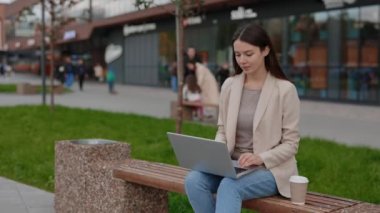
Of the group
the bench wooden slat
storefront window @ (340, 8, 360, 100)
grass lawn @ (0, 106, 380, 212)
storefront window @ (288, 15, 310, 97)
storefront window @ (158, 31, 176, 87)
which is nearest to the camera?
the bench wooden slat

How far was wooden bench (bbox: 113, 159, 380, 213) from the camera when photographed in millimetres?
3473

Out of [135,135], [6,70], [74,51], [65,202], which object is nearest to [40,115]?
[135,135]

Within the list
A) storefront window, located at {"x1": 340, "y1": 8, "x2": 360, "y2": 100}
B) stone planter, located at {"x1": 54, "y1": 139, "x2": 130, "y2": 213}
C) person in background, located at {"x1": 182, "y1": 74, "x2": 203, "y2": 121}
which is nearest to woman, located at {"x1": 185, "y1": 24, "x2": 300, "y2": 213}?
stone planter, located at {"x1": 54, "y1": 139, "x2": 130, "y2": 213}

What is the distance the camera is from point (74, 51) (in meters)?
57.9

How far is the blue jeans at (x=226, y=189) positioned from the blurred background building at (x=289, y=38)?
8.25 meters

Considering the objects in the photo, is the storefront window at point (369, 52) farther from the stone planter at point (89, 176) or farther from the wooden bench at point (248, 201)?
the wooden bench at point (248, 201)

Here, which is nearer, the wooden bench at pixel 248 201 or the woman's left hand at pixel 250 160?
the wooden bench at pixel 248 201

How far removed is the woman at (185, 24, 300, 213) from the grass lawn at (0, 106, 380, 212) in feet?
6.11

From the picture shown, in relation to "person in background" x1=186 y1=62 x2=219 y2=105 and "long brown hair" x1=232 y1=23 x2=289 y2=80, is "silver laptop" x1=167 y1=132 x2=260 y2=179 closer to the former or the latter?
"long brown hair" x1=232 y1=23 x2=289 y2=80

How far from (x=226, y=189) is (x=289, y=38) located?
21.8 meters

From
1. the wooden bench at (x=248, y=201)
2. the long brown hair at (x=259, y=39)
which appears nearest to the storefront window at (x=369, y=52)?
the wooden bench at (x=248, y=201)

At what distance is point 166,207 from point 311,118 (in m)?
11.7

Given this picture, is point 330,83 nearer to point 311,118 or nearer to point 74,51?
point 311,118

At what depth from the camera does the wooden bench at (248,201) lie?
3.47 metres
